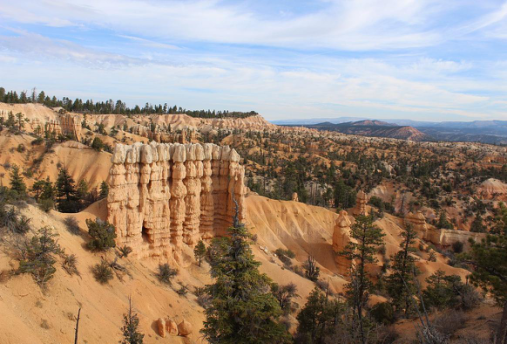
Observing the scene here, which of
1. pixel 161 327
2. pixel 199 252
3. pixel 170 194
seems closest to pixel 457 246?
pixel 199 252

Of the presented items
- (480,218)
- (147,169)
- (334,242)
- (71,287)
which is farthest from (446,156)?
(71,287)

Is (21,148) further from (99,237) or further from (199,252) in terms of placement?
(199,252)

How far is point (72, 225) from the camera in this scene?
55.8ft

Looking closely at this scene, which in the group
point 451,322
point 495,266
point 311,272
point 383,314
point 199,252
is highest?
point 495,266

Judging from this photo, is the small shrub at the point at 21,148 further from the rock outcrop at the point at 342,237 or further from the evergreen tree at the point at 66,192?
the rock outcrop at the point at 342,237

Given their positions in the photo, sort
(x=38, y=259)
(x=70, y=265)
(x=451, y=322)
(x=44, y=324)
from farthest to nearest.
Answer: (x=70, y=265) < (x=451, y=322) < (x=38, y=259) < (x=44, y=324)

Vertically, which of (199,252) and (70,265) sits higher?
(70,265)

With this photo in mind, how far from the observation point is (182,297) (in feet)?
58.5

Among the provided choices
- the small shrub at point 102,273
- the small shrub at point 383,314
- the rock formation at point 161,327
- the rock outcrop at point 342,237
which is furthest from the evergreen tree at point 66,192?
the rock outcrop at point 342,237

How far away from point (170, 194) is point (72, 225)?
248 inches

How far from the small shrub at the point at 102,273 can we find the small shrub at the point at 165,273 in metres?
3.81

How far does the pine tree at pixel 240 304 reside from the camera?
389 inches

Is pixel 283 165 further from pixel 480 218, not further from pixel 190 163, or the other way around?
pixel 190 163

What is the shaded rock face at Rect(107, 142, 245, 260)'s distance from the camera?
18656 mm
